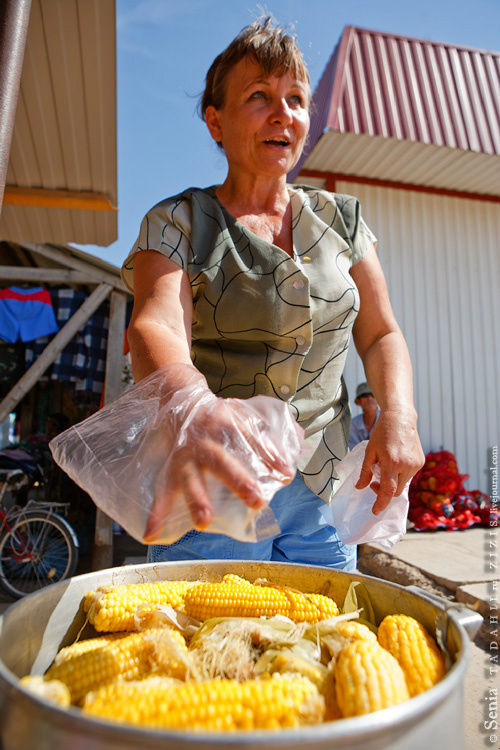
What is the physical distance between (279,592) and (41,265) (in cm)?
823

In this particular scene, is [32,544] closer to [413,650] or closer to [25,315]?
[25,315]

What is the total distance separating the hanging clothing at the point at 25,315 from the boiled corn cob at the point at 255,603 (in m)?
6.75

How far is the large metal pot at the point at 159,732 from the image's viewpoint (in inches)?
18.0

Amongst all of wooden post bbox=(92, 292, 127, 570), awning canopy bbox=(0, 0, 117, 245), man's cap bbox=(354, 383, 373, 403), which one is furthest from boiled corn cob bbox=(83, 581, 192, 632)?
wooden post bbox=(92, 292, 127, 570)

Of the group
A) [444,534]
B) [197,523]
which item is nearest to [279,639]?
[197,523]

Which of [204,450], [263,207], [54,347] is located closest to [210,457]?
[204,450]

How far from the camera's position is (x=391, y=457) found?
113cm

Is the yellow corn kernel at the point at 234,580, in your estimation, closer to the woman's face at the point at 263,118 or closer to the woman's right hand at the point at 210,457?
the woman's right hand at the point at 210,457

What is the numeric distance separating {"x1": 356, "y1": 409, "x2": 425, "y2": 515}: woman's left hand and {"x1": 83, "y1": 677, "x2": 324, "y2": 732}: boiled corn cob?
53cm

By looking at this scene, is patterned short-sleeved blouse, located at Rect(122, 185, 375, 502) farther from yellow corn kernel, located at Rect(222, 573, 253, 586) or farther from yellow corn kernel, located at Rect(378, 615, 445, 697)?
yellow corn kernel, located at Rect(378, 615, 445, 697)

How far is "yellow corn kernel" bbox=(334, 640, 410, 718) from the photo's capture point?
0.66m

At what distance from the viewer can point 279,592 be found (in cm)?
102

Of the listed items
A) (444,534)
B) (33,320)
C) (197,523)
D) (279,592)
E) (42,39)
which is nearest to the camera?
(197,523)

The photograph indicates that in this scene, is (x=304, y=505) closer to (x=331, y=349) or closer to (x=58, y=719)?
(x=331, y=349)
